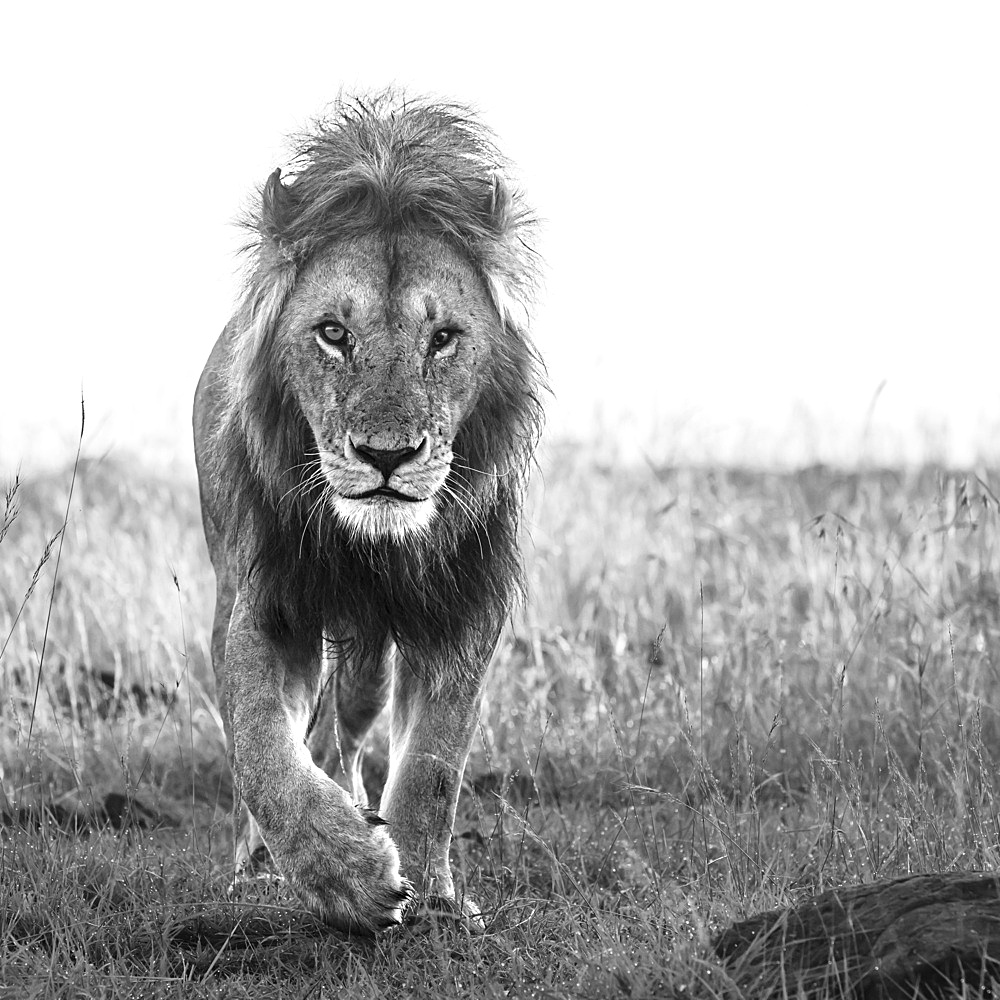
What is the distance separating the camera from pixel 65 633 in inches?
245

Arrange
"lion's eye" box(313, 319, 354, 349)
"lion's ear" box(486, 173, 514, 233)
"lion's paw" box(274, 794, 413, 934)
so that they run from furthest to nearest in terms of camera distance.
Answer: "lion's ear" box(486, 173, 514, 233) < "lion's eye" box(313, 319, 354, 349) < "lion's paw" box(274, 794, 413, 934)

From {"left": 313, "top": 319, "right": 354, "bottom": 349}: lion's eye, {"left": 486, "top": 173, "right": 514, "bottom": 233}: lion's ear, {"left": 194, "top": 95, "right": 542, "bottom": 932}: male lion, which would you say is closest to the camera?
{"left": 194, "top": 95, "right": 542, "bottom": 932}: male lion

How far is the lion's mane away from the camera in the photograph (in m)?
3.87

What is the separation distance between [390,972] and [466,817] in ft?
5.30

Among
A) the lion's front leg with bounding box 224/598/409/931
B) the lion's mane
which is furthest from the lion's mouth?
the lion's front leg with bounding box 224/598/409/931

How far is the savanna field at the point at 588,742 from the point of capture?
3191 millimetres

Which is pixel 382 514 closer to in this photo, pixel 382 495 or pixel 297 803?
pixel 382 495

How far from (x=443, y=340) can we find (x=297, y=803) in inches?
50.3

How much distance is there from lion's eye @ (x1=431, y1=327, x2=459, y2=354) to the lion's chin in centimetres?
41

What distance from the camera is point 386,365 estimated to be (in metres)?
3.60

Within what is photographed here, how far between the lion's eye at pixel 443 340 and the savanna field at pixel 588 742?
96cm

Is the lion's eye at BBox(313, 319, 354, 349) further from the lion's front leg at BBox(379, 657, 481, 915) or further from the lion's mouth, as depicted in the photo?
the lion's front leg at BBox(379, 657, 481, 915)

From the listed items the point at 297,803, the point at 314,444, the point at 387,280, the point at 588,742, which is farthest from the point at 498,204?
the point at 588,742

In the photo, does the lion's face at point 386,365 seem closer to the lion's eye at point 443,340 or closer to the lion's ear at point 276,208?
the lion's eye at point 443,340
